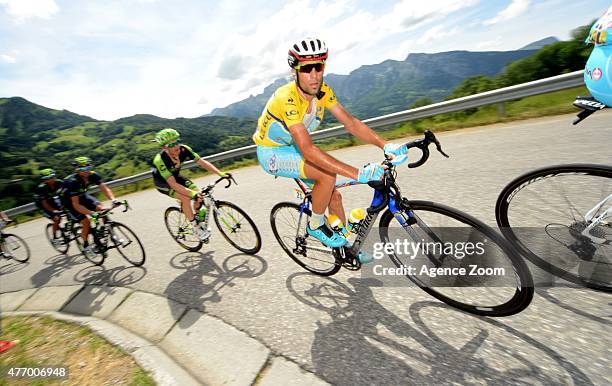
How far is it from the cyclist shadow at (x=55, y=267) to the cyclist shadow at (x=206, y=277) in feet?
9.40

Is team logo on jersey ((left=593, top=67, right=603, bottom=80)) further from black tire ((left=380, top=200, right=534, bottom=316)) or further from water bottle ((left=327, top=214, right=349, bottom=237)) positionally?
water bottle ((left=327, top=214, right=349, bottom=237))

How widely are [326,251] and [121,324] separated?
2.58m

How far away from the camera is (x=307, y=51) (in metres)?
2.68

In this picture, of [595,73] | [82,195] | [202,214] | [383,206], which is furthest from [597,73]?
[82,195]

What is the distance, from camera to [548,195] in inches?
109

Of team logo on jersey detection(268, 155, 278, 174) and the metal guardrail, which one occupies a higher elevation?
team logo on jersey detection(268, 155, 278, 174)

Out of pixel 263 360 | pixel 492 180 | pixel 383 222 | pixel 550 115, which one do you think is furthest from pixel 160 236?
pixel 550 115

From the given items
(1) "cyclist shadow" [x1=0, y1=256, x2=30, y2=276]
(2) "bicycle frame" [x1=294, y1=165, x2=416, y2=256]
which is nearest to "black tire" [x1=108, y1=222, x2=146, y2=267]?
(1) "cyclist shadow" [x1=0, y1=256, x2=30, y2=276]

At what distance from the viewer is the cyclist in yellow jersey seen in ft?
8.58

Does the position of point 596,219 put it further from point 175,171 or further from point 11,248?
point 11,248

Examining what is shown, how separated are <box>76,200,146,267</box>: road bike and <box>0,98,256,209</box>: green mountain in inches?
2326

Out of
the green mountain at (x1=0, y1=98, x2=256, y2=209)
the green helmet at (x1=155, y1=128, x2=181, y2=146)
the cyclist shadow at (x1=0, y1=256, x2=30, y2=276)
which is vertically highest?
the green mountain at (x1=0, y1=98, x2=256, y2=209)

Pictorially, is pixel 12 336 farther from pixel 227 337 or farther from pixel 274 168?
pixel 274 168

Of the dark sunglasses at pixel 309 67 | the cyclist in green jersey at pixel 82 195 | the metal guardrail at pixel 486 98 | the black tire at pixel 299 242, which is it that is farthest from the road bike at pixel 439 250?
the metal guardrail at pixel 486 98
